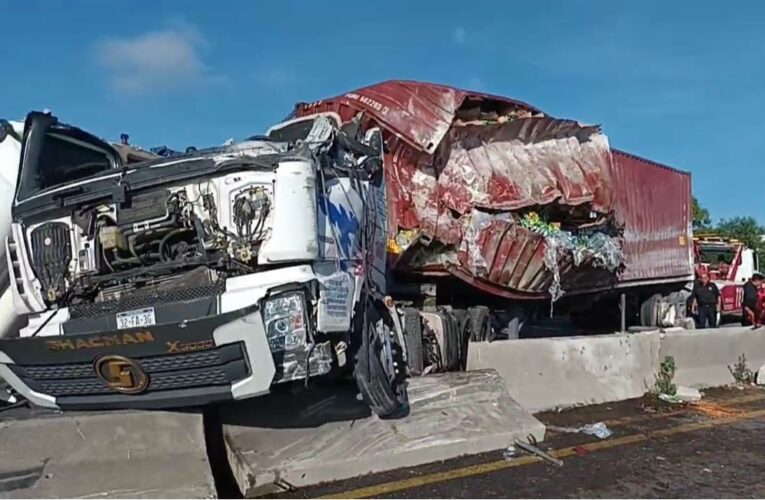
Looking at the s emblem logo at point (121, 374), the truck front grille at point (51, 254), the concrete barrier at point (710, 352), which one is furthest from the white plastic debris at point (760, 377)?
the truck front grille at point (51, 254)

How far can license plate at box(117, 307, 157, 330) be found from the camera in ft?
14.7

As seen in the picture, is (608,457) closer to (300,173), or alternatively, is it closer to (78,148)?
(300,173)

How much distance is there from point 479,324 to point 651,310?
23.1 feet

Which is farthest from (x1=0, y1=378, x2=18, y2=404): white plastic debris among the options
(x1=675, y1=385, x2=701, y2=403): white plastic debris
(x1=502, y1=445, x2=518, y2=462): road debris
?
(x1=675, y1=385, x2=701, y2=403): white plastic debris

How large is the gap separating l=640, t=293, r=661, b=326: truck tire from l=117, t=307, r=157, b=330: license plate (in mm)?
12003

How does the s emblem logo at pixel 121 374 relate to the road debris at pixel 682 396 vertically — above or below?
above

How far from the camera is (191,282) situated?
470 centimetres

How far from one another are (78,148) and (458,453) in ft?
12.6

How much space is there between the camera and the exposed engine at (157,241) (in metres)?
4.68

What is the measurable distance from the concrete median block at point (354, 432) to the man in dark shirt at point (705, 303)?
968cm

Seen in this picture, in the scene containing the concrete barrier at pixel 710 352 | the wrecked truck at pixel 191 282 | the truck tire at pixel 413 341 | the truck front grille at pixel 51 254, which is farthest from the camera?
the concrete barrier at pixel 710 352

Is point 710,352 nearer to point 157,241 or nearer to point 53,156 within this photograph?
point 157,241

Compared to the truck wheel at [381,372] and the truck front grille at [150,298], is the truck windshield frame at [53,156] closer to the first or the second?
the truck front grille at [150,298]

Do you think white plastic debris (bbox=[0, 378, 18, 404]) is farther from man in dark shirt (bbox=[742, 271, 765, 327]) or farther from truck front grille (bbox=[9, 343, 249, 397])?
man in dark shirt (bbox=[742, 271, 765, 327])
